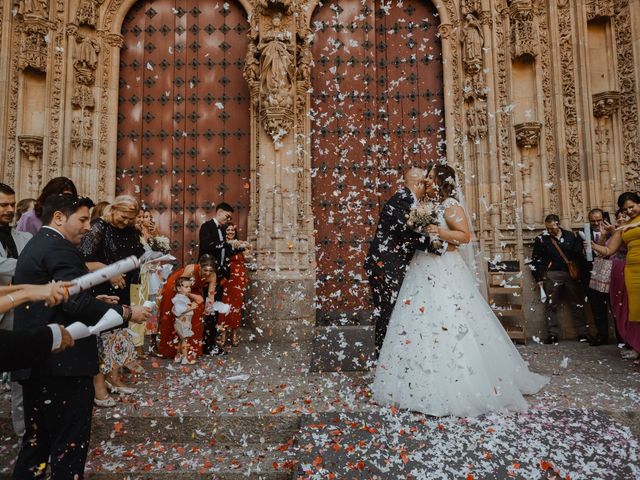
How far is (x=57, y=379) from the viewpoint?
7.94ft

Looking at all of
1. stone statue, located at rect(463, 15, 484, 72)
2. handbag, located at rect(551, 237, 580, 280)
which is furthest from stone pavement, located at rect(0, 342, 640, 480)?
stone statue, located at rect(463, 15, 484, 72)

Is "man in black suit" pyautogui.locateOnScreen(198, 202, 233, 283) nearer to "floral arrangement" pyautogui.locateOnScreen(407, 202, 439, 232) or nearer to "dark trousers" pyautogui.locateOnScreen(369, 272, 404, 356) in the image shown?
"dark trousers" pyautogui.locateOnScreen(369, 272, 404, 356)

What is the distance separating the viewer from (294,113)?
731 centimetres

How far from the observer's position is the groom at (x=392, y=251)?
428 centimetres

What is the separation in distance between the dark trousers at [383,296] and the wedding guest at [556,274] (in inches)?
132

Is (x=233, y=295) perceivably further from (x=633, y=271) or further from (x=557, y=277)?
(x=633, y=271)

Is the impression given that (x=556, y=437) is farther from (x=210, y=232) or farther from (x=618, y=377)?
(x=210, y=232)

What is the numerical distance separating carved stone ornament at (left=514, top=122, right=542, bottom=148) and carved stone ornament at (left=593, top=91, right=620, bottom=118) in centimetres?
94

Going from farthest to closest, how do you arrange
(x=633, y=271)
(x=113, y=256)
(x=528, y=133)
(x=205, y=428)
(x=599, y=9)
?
(x=599, y=9), (x=528, y=133), (x=633, y=271), (x=113, y=256), (x=205, y=428)

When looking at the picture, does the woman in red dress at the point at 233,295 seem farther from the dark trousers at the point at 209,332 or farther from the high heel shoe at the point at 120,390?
the high heel shoe at the point at 120,390

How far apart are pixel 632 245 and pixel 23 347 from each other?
5.56 metres

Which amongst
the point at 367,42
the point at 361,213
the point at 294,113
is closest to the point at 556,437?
the point at 361,213

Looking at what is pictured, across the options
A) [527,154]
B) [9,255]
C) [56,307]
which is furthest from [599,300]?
[9,255]

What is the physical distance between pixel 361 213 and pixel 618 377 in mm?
4197
